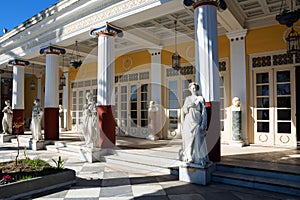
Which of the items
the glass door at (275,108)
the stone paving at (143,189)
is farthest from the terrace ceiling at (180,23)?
the stone paving at (143,189)

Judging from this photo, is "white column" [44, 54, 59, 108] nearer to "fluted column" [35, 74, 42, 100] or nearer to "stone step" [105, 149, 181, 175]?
"stone step" [105, 149, 181, 175]

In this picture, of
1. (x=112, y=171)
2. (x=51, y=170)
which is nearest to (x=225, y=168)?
(x=112, y=171)

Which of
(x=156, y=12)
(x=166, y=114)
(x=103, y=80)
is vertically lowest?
(x=166, y=114)

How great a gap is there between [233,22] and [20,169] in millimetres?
5395

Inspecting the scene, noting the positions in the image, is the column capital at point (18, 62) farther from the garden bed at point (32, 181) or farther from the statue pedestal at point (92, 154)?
the garden bed at point (32, 181)

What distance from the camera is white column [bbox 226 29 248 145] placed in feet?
20.1

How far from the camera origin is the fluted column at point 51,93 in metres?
7.41

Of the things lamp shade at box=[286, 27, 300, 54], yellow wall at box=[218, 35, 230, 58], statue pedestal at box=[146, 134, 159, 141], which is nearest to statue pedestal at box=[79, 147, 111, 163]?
statue pedestal at box=[146, 134, 159, 141]

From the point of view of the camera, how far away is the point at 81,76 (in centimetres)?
→ 1066

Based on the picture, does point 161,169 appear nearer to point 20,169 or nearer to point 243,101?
point 20,169

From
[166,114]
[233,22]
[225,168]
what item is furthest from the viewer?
[166,114]

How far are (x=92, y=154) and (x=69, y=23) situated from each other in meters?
3.79

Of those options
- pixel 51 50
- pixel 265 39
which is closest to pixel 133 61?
pixel 51 50

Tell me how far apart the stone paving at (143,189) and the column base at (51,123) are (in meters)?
3.45
